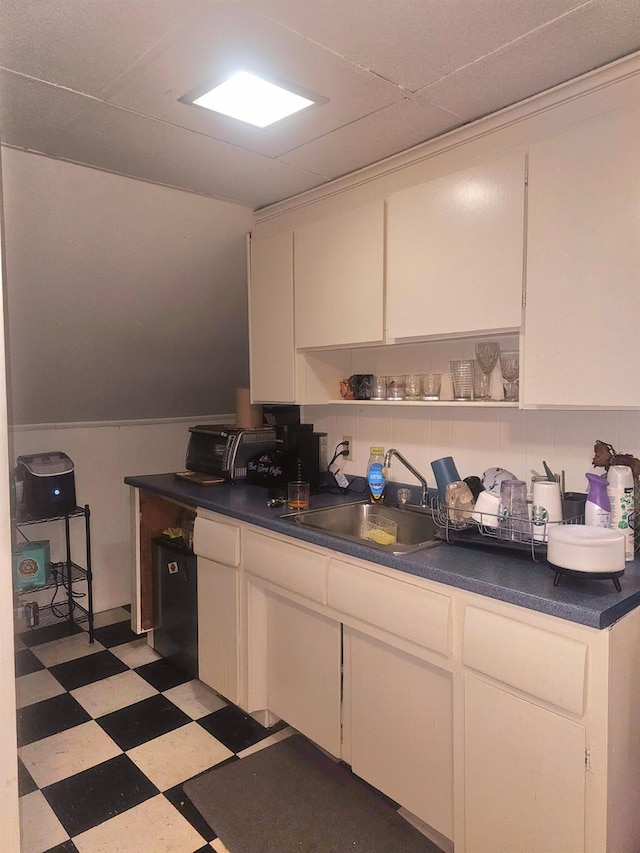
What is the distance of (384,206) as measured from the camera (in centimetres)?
209

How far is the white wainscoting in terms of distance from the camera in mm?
3174

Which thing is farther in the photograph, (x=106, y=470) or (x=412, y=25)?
(x=106, y=470)

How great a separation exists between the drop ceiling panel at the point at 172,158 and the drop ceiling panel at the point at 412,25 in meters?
0.70

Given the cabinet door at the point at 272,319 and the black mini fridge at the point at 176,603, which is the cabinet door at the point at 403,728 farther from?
the cabinet door at the point at 272,319

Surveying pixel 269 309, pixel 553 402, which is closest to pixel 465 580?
pixel 553 402

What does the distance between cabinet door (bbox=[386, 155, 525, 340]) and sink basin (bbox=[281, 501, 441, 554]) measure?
696 millimetres

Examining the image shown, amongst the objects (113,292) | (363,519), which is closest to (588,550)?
(363,519)

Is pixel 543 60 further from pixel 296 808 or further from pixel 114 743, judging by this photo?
pixel 114 743

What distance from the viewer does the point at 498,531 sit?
169 cm

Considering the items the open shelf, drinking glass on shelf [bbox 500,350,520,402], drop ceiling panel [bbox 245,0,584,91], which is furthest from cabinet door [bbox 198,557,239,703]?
drop ceiling panel [bbox 245,0,584,91]

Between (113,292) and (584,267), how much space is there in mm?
1967

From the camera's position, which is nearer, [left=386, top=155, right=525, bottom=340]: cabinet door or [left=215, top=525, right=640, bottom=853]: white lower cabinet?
[left=215, top=525, right=640, bottom=853]: white lower cabinet

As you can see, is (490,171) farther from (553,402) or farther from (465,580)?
(465,580)

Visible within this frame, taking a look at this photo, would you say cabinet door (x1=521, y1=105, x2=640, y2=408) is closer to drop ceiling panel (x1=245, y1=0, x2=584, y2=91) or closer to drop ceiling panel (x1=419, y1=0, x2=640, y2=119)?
drop ceiling panel (x1=419, y1=0, x2=640, y2=119)
